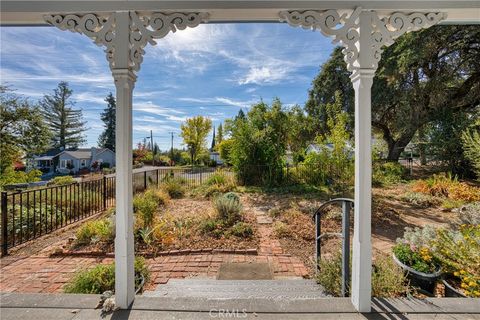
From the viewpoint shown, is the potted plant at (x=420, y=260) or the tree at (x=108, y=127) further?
the tree at (x=108, y=127)

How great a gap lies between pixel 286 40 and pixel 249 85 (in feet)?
16.0

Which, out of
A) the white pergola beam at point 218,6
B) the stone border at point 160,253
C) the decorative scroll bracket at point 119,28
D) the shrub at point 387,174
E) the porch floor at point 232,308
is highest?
the white pergola beam at point 218,6

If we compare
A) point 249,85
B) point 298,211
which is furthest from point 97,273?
point 249,85

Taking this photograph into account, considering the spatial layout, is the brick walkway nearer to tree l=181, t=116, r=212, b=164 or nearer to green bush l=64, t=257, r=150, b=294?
green bush l=64, t=257, r=150, b=294

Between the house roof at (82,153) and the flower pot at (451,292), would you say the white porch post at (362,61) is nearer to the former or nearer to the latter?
the flower pot at (451,292)

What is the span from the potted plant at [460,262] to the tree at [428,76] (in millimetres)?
7764

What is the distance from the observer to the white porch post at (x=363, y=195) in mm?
1725

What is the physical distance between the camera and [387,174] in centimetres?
905

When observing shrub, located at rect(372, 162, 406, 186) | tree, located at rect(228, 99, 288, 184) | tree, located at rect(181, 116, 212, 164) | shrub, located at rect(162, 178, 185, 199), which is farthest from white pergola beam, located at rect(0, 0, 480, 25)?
tree, located at rect(181, 116, 212, 164)

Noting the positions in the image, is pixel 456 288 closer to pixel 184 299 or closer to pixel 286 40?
pixel 184 299

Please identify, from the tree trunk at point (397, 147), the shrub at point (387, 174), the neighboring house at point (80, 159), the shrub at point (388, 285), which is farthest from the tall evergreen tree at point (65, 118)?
the tree trunk at point (397, 147)

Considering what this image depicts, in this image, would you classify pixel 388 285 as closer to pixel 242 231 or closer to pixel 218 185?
pixel 242 231

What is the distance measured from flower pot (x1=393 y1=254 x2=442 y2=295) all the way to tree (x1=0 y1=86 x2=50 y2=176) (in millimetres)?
7393

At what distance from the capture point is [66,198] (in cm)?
475
